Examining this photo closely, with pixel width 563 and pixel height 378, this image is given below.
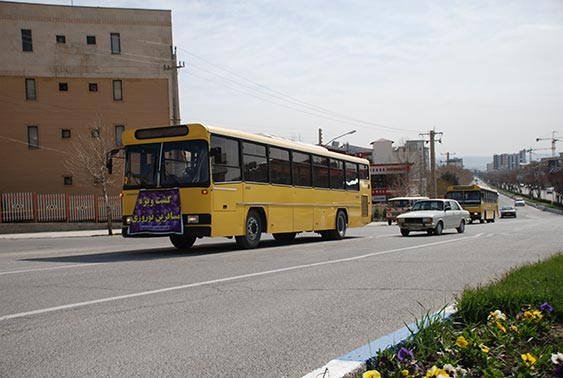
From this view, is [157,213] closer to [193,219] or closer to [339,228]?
[193,219]

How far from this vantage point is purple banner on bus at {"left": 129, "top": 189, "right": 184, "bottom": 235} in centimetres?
1560

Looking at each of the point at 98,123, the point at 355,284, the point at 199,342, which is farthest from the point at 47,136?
the point at 199,342

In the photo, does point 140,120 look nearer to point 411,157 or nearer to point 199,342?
point 199,342

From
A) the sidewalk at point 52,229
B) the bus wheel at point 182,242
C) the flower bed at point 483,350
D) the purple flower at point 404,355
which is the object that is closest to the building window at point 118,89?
the sidewalk at point 52,229

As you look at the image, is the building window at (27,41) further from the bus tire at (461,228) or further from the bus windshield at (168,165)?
the bus windshield at (168,165)

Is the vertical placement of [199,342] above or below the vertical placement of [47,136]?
below

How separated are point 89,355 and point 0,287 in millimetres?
4951

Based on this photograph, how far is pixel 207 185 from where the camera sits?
51.5ft

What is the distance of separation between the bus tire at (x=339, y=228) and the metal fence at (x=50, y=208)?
65.2 feet

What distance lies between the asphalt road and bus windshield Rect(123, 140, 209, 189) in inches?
89.7

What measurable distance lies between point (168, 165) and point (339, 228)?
31.2 feet

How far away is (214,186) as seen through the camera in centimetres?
1584

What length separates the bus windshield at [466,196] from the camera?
1933 inches

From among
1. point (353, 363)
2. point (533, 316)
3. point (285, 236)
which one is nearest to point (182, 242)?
point (285, 236)
